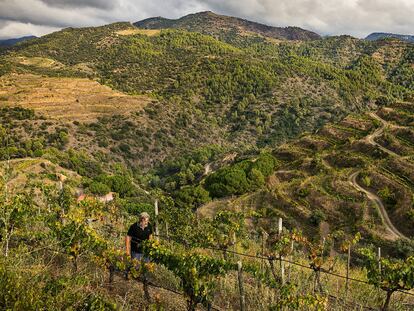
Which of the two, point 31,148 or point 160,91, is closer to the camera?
point 31,148

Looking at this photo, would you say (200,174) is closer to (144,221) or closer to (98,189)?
(98,189)

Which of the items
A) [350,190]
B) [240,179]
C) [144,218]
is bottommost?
[240,179]

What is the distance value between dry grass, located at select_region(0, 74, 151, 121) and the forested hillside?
1.82 ft

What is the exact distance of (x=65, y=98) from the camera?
93.5 meters

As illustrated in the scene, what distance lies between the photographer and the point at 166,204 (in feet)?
65.5

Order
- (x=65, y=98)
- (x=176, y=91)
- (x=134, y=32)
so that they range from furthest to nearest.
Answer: (x=134, y=32), (x=176, y=91), (x=65, y=98)

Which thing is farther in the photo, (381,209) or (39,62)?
(39,62)

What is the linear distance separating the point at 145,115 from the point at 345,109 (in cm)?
5932

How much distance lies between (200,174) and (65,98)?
44.8 m

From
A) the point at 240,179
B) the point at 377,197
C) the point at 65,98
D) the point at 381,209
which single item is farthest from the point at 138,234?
the point at 65,98

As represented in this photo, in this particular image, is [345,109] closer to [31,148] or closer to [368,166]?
[368,166]

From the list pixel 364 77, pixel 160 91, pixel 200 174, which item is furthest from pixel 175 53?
pixel 200 174

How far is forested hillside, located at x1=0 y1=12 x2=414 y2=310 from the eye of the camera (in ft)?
30.1

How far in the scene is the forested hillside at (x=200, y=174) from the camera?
30.1 feet
